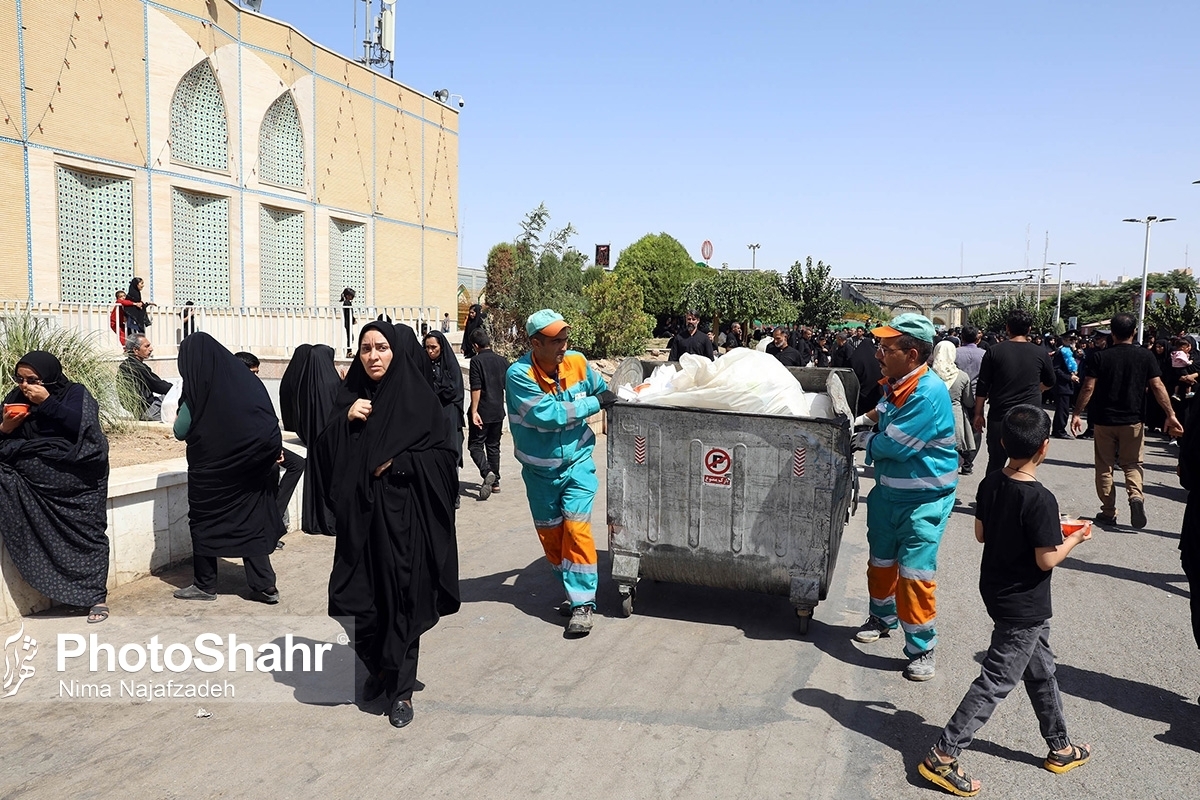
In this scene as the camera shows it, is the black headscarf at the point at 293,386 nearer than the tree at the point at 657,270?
Yes

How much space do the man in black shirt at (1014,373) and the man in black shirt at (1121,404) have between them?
75cm

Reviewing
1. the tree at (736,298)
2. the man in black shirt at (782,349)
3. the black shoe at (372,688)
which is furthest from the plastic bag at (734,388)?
the tree at (736,298)

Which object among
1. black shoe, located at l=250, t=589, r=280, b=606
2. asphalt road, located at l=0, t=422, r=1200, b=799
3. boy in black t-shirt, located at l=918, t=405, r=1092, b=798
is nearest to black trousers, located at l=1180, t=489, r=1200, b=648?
asphalt road, located at l=0, t=422, r=1200, b=799

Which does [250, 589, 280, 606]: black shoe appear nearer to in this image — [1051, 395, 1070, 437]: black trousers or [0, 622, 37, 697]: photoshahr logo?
[0, 622, 37, 697]: photoshahr logo

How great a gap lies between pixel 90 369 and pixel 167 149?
11221 millimetres

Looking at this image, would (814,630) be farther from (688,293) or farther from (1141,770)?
(688,293)

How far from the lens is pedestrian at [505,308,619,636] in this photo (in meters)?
4.98

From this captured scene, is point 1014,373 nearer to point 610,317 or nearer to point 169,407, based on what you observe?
point 169,407

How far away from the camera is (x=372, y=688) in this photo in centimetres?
416

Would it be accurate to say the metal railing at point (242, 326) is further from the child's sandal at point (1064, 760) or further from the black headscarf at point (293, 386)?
the child's sandal at point (1064, 760)

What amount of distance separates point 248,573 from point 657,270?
4409cm

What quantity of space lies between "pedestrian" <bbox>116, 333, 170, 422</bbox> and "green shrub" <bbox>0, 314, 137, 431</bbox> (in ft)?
0.12

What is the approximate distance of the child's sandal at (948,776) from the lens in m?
3.32

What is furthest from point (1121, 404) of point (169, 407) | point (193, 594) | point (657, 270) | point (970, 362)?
point (657, 270)
